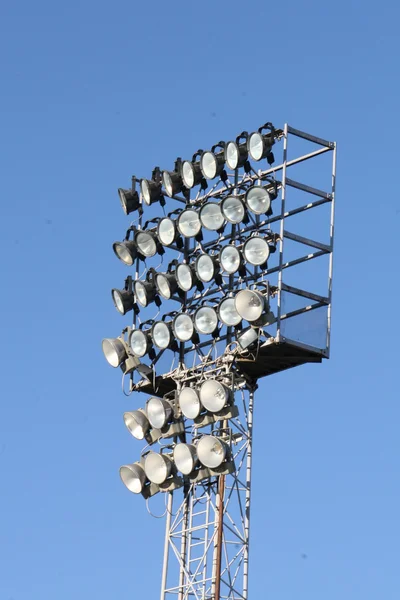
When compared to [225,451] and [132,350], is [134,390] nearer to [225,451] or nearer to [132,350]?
[132,350]

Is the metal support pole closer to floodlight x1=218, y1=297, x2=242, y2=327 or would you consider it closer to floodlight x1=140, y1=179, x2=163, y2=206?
floodlight x1=218, y1=297, x2=242, y2=327

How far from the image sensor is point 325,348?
201 feet

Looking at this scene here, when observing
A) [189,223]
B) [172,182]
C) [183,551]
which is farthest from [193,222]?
[183,551]

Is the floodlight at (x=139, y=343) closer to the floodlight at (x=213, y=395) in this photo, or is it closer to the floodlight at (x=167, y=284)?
the floodlight at (x=167, y=284)

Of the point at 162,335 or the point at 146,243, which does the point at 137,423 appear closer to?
the point at 162,335

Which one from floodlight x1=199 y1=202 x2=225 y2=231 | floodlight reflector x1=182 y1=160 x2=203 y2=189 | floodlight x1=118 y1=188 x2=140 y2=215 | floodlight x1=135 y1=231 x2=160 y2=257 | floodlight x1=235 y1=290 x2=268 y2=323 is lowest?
floodlight x1=235 y1=290 x2=268 y2=323

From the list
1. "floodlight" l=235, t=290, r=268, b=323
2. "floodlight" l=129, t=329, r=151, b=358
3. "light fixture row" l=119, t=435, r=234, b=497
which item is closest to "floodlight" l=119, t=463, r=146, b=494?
"light fixture row" l=119, t=435, r=234, b=497

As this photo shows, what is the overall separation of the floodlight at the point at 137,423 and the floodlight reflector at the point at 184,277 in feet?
10.8

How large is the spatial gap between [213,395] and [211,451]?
136 cm

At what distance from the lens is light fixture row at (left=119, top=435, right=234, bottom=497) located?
6088cm

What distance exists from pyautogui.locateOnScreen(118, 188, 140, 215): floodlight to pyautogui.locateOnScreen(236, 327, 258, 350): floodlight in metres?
7.70

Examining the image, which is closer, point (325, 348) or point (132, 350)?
point (325, 348)

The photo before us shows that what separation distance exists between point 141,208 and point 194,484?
29.3 feet

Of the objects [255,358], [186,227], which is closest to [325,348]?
[255,358]
